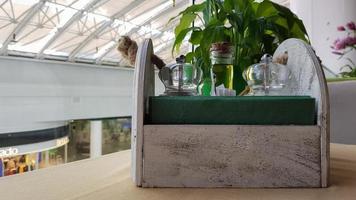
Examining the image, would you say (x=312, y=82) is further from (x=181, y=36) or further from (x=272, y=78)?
(x=181, y=36)

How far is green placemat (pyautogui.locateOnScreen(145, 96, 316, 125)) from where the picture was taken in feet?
1.86

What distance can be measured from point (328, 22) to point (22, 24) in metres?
5.05

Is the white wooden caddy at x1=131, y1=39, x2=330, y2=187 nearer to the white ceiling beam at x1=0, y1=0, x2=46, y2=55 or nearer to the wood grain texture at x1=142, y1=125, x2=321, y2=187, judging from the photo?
the wood grain texture at x1=142, y1=125, x2=321, y2=187

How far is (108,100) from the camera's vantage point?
891cm

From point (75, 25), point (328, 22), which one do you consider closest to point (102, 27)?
point (75, 25)

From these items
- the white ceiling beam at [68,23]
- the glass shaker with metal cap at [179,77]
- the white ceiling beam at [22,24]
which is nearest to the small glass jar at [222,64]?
the glass shaker with metal cap at [179,77]

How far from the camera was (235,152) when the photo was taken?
561 millimetres

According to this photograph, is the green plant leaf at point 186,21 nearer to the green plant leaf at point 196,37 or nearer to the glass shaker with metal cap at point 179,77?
the green plant leaf at point 196,37

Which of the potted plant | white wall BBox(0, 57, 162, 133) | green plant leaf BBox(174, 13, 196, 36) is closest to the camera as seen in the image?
the potted plant

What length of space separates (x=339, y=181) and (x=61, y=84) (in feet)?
25.0

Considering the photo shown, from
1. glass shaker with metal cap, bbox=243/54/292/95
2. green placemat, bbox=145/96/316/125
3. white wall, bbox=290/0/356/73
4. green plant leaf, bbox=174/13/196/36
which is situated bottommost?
green placemat, bbox=145/96/316/125

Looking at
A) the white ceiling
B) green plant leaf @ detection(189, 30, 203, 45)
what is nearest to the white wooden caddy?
green plant leaf @ detection(189, 30, 203, 45)

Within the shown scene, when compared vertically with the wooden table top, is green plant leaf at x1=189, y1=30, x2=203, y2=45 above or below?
above

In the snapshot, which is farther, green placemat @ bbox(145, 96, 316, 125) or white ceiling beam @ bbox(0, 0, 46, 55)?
white ceiling beam @ bbox(0, 0, 46, 55)
